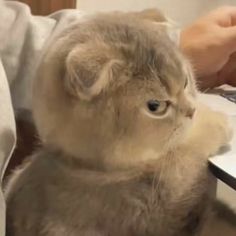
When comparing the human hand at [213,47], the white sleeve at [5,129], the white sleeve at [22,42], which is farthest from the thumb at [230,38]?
the white sleeve at [5,129]

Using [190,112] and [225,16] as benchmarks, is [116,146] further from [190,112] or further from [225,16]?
[225,16]

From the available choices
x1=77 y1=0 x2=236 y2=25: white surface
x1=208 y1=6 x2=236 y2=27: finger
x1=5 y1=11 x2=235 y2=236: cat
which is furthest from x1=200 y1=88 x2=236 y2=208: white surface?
x1=77 y1=0 x2=236 y2=25: white surface

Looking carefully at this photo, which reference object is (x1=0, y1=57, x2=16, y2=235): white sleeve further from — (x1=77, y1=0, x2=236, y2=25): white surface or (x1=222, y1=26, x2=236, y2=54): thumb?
(x1=77, y1=0, x2=236, y2=25): white surface

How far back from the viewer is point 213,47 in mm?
817

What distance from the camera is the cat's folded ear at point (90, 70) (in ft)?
1.70

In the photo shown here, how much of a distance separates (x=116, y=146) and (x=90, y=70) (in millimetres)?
86

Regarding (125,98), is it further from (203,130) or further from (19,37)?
(19,37)

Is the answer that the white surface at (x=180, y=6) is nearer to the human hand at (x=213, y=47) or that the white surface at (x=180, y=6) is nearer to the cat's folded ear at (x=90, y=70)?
the human hand at (x=213, y=47)

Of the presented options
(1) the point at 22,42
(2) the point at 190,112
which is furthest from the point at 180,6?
(2) the point at 190,112

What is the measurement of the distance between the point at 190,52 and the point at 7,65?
27 centimetres

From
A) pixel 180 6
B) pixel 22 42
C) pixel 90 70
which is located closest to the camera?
pixel 90 70

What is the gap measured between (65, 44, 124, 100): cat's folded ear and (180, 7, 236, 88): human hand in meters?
0.31

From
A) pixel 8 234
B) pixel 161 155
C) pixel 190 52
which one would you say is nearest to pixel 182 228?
pixel 161 155

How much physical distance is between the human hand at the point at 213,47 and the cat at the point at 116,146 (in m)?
0.23
